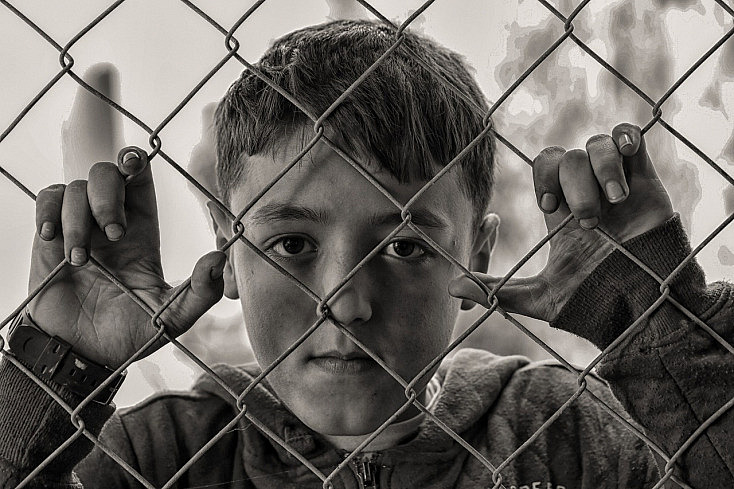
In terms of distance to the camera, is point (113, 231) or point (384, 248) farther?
point (384, 248)

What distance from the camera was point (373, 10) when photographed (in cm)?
113

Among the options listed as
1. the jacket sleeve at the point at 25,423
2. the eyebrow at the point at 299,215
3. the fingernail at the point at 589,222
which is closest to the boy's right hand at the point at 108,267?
the jacket sleeve at the point at 25,423

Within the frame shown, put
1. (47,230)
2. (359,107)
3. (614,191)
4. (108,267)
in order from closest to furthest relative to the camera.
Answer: (614,191)
(47,230)
(108,267)
(359,107)

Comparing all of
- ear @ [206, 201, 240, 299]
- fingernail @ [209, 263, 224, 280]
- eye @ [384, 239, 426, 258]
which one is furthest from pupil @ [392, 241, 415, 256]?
fingernail @ [209, 263, 224, 280]

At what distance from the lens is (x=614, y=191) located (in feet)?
3.91

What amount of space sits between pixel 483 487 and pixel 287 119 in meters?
0.81

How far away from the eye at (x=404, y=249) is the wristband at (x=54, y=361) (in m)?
0.48

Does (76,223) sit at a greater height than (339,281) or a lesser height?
lesser

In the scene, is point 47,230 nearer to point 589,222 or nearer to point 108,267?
point 108,267

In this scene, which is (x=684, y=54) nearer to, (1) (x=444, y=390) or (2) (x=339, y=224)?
(1) (x=444, y=390)

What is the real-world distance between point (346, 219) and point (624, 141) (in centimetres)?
50

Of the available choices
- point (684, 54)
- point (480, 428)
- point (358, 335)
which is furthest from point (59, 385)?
point (684, 54)

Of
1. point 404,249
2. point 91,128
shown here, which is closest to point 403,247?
point 404,249

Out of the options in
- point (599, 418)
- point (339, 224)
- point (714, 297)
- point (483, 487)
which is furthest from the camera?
point (599, 418)
